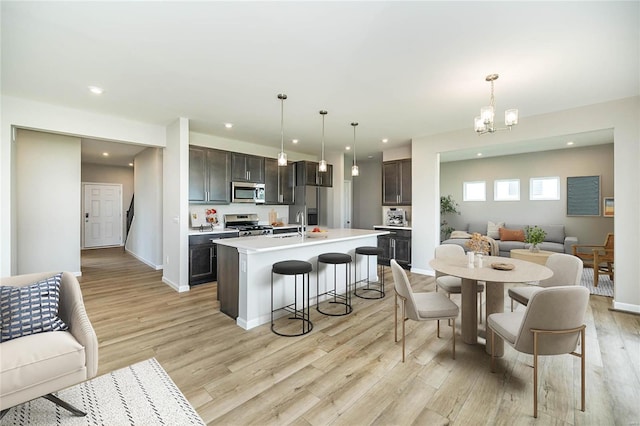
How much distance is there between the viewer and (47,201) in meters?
4.92

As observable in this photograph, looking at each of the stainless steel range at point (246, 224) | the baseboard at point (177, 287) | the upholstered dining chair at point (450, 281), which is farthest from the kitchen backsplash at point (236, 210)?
the upholstered dining chair at point (450, 281)

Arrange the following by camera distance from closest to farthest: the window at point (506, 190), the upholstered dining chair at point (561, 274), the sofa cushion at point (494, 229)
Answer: the upholstered dining chair at point (561, 274) < the sofa cushion at point (494, 229) < the window at point (506, 190)

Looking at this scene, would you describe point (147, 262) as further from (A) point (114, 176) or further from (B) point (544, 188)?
(B) point (544, 188)

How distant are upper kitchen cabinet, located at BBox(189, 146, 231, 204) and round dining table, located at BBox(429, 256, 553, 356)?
4.03 meters

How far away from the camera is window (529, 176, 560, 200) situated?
22.4ft

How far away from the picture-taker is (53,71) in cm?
287

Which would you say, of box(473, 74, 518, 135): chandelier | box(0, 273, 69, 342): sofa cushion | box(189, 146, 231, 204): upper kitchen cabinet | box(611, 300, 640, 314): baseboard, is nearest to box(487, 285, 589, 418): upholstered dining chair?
box(473, 74, 518, 135): chandelier

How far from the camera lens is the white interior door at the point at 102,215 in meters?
8.31

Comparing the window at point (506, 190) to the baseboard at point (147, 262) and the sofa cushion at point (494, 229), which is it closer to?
the sofa cushion at point (494, 229)

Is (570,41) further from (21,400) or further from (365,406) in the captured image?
(21,400)

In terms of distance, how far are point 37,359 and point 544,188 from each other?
9138 mm

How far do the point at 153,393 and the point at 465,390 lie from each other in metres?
2.25

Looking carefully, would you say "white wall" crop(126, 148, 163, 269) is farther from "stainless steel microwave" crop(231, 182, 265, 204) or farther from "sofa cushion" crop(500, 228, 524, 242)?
"sofa cushion" crop(500, 228, 524, 242)

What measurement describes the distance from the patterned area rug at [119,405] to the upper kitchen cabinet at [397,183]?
5.29 m
